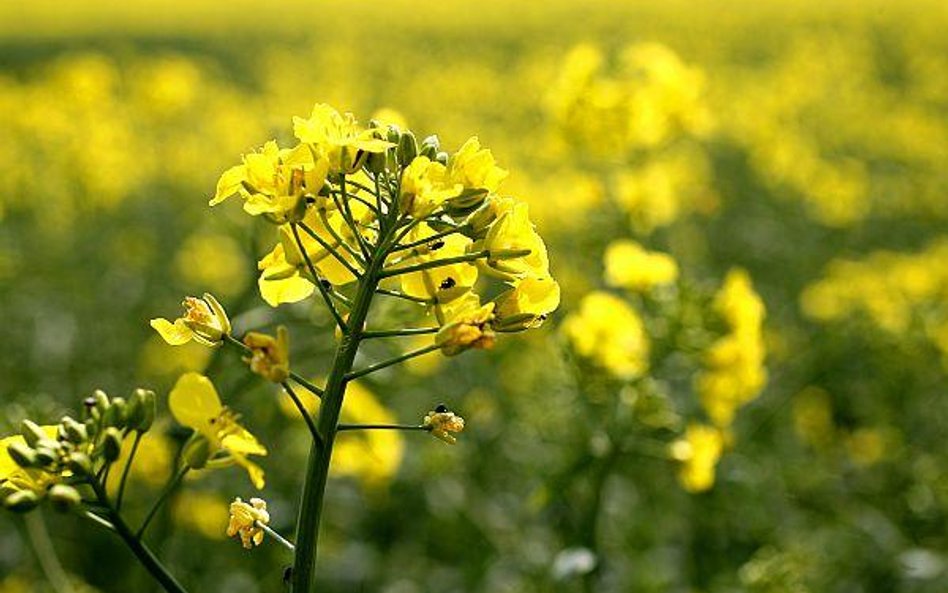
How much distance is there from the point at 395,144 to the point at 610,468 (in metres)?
1.52

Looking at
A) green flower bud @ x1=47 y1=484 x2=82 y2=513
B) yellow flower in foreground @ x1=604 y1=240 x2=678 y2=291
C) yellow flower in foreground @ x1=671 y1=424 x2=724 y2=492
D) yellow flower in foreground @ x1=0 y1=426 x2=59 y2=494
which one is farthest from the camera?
yellow flower in foreground @ x1=604 y1=240 x2=678 y2=291

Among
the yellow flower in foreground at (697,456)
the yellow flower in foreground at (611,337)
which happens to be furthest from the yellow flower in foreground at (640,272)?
the yellow flower in foreground at (697,456)

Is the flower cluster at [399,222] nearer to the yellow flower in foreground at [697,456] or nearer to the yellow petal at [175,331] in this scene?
the yellow petal at [175,331]

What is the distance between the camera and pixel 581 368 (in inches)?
118

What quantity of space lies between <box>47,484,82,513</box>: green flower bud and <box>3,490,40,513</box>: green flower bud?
49 mm

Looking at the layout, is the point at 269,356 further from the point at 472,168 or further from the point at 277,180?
the point at 472,168

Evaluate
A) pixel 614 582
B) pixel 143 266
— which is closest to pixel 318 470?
pixel 614 582

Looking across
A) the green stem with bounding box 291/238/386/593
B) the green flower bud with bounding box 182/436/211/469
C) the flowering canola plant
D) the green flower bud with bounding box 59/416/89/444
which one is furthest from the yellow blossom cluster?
the green flower bud with bounding box 59/416/89/444

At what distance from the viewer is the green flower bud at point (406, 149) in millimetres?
1641

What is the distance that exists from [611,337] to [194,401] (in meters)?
1.68

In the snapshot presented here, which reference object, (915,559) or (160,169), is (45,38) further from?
(915,559)

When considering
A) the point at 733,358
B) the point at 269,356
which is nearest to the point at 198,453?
the point at 269,356

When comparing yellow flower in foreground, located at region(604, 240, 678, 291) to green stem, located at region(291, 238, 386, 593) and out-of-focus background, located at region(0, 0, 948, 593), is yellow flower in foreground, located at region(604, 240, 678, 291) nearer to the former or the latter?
out-of-focus background, located at region(0, 0, 948, 593)

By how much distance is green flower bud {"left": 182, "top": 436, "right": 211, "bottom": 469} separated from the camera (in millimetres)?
1533
